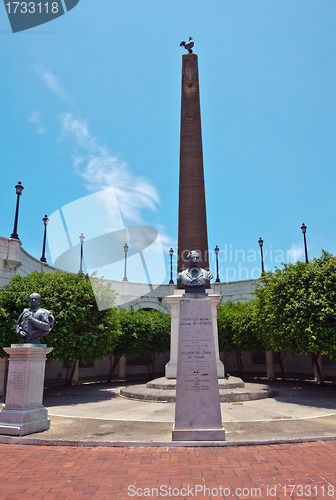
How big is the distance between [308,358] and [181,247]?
19.3 m

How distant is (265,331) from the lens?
18219mm

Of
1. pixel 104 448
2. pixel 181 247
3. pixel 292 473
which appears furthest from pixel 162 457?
pixel 181 247

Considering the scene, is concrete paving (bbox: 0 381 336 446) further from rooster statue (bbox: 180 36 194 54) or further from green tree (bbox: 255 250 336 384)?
rooster statue (bbox: 180 36 194 54)

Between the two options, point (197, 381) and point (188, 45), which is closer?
point (197, 381)

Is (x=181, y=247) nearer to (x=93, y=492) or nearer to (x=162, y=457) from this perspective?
(x=162, y=457)

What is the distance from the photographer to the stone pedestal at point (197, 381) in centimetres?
712

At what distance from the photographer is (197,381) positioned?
Answer: 7.34 metres

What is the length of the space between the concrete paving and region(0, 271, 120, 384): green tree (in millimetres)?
2459

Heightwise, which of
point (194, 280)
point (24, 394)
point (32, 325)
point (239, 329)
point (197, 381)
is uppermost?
point (194, 280)

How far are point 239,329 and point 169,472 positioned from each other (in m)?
19.2

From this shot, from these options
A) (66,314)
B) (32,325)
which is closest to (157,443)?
(32,325)

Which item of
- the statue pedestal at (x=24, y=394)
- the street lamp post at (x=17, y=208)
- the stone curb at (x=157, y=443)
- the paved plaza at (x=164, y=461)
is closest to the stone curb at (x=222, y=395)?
the paved plaza at (x=164, y=461)

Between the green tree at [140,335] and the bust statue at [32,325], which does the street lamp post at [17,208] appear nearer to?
the green tree at [140,335]

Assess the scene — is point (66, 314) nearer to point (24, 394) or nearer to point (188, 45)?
point (24, 394)
